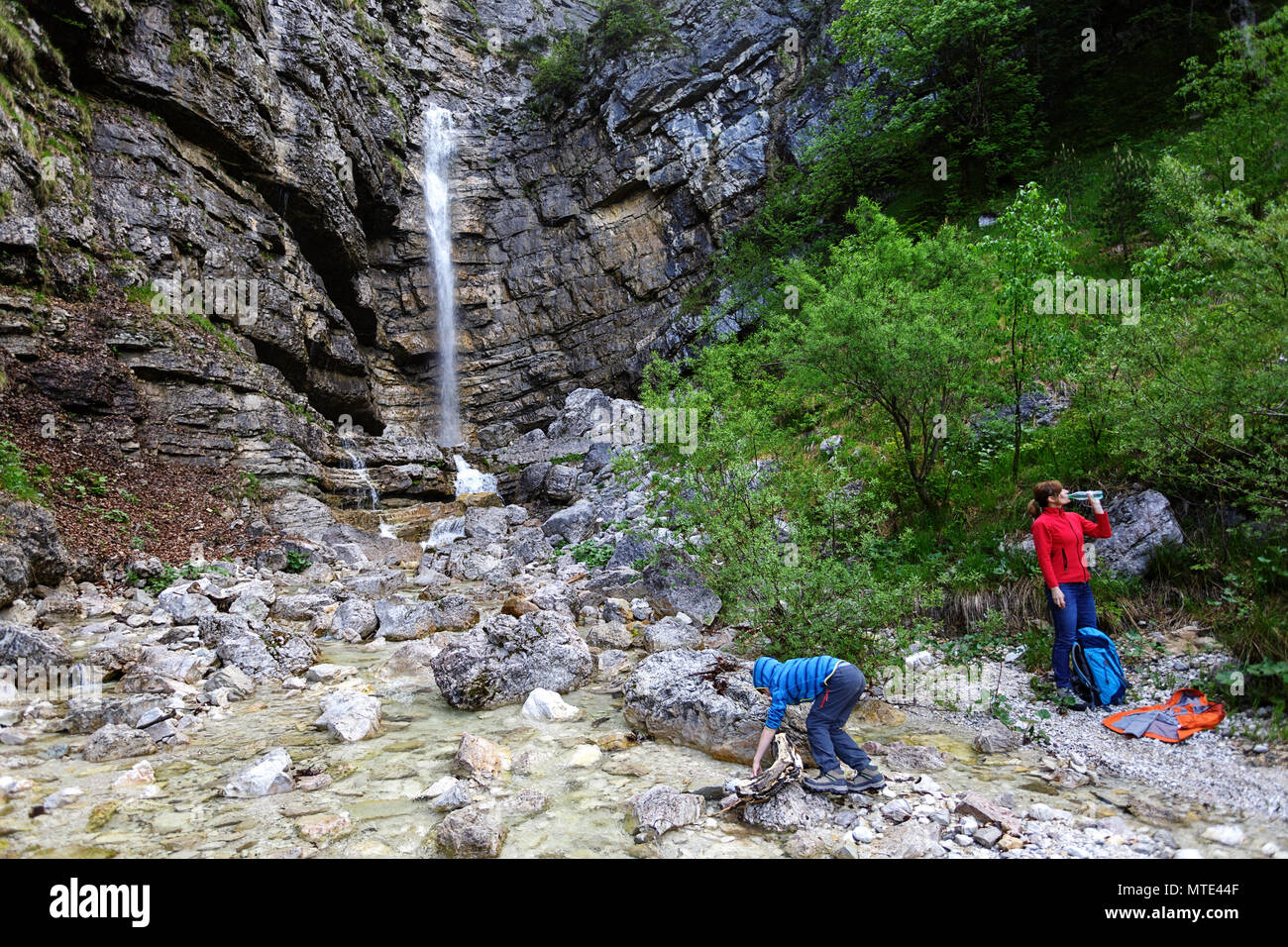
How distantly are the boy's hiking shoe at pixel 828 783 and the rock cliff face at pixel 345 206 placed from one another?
1772cm

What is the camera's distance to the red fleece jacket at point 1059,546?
20.3ft

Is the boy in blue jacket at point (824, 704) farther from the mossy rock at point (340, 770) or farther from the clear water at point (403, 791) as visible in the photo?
the mossy rock at point (340, 770)

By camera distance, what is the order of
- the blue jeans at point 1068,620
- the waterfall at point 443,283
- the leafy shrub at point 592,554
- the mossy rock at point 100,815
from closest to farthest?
1. the mossy rock at point 100,815
2. the blue jeans at point 1068,620
3. the leafy shrub at point 592,554
4. the waterfall at point 443,283

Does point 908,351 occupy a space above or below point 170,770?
above

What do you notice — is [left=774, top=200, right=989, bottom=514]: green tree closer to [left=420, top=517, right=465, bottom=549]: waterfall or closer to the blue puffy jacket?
the blue puffy jacket

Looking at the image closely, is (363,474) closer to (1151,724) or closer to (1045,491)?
(1045,491)

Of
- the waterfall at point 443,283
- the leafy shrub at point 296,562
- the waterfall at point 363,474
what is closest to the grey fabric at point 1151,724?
the leafy shrub at point 296,562

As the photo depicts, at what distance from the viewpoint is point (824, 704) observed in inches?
194

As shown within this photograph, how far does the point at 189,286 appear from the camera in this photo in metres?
18.9

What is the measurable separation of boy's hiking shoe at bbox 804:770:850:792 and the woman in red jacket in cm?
281

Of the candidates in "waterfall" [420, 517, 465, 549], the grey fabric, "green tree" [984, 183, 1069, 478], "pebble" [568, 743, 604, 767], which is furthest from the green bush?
"green tree" [984, 183, 1069, 478]

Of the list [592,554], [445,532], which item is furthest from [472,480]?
[592,554]

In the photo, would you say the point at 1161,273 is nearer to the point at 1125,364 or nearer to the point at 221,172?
the point at 1125,364

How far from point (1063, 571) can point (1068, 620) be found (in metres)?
0.49
